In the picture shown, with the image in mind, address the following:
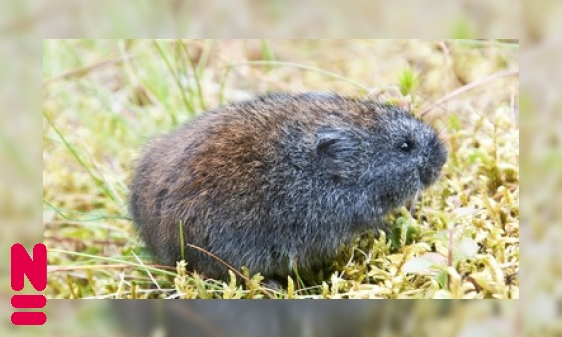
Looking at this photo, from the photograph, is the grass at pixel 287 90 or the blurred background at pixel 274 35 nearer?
the grass at pixel 287 90

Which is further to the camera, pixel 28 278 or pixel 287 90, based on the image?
pixel 287 90

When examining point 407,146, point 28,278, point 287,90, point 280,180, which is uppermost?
point 287,90

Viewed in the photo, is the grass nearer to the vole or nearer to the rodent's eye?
the vole

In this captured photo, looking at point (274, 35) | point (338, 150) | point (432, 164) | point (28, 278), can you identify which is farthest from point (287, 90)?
point (28, 278)

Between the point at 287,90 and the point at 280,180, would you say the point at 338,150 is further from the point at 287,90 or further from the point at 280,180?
the point at 287,90

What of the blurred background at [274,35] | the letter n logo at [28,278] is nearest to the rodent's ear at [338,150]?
the blurred background at [274,35]

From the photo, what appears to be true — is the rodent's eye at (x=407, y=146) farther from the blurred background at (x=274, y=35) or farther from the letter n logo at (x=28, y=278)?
the letter n logo at (x=28, y=278)

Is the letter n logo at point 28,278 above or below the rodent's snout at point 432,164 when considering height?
below

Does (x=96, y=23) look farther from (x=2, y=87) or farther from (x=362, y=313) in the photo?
(x=362, y=313)
